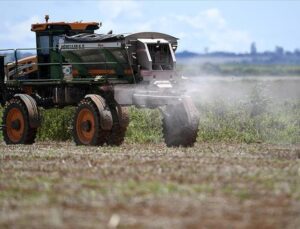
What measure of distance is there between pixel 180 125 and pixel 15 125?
203 inches

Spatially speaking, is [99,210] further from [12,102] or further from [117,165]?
[12,102]

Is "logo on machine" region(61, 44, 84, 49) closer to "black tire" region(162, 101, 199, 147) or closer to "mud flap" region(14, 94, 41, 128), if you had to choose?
"mud flap" region(14, 94, 41, 128)

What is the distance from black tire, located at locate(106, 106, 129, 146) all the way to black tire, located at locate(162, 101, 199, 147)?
1.09m

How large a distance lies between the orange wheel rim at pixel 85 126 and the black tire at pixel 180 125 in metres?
1.79

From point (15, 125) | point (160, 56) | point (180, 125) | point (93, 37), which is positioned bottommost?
point (15, 125)

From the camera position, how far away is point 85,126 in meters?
21.1

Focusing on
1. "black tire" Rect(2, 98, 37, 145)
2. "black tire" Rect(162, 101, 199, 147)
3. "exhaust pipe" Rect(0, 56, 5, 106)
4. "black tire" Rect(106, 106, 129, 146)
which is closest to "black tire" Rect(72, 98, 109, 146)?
"black tire" Rect(106, 106, 129, 146)

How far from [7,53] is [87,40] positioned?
3609 millimetres

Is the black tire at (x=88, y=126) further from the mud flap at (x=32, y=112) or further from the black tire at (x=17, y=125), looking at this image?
the black tire at (x=17, y=125)

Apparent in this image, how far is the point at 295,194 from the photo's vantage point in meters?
11.0

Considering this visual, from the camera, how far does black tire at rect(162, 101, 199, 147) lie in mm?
20266

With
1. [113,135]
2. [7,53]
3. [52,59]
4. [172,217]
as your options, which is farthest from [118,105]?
[172,217]

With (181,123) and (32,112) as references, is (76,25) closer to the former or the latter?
(32,112)

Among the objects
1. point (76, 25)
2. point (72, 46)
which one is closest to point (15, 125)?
point (72, 46)
